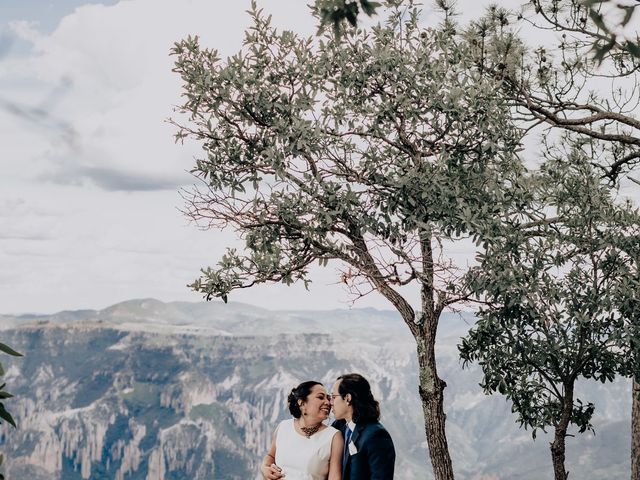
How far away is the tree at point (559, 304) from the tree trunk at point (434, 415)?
48 centimetres

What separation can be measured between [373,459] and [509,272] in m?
3.71

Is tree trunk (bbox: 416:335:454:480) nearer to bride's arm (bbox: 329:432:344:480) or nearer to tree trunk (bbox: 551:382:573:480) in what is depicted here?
tree trunk (bbox: 551:382:573:480)

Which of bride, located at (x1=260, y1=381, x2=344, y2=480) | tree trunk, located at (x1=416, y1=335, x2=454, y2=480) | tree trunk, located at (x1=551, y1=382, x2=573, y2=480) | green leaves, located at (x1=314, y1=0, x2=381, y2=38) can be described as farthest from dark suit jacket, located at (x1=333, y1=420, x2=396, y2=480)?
tree trunk, located at (x1=551, y1=382, x2=573, y2=480)

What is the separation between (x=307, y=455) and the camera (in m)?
4.56

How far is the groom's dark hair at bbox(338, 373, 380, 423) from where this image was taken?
4.48 meters

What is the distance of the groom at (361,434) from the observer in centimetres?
439

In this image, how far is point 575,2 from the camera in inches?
398

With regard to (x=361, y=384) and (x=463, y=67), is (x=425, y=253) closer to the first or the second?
(x=463, y=67)

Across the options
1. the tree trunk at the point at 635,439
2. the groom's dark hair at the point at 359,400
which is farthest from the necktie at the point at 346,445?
the tree trunk at the point at 635,439

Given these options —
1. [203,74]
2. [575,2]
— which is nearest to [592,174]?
[575,2]

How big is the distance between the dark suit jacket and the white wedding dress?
166 millimetres

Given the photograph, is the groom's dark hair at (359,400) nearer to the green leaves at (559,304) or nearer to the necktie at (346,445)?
the necktie at (346,445)

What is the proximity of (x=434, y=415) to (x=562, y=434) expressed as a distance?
5.19ft

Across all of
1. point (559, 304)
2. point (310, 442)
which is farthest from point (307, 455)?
point (559, 304)
